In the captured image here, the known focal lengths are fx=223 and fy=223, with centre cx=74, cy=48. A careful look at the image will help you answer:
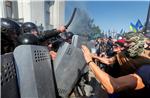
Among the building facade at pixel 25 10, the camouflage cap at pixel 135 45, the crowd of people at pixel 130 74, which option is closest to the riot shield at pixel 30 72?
the crowd of people at pixel 130 74

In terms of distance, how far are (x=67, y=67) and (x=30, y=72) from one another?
69 cm

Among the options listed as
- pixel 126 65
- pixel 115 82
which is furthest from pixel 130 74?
pixel 126 65

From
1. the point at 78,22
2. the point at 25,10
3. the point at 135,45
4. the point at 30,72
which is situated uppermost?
the point at 25,10

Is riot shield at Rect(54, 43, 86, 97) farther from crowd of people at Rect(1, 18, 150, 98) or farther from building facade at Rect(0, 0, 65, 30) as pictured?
building facade at Rect(0, 0, 65, 30)

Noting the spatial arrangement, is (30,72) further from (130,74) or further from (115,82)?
(130,74)

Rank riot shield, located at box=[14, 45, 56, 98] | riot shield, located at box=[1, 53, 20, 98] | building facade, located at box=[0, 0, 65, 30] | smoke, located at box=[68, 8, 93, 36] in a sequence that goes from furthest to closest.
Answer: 1. building facade, located at box=[0, 0, 65, 30]
2. smoke, located at box=[68, 8, 93, 36]
3. riot shield, located at box=[14, 45, 56, 98]
4. riot shield, located at box=[1, 53, 20, 98]

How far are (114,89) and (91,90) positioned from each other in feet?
10.1

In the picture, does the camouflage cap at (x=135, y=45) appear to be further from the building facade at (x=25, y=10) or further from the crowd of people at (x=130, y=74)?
the building facade at (x=25, y=10)

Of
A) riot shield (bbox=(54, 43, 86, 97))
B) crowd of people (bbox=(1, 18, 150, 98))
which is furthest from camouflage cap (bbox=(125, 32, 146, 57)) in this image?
riot shield (bbox=(54, 43, 86, 97))

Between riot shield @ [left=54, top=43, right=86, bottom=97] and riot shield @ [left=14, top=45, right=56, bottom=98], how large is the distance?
0.37 metres

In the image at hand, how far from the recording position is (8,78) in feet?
5.52

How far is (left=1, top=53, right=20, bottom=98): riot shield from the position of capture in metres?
1.60

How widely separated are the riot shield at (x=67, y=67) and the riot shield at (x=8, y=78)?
0.72 metres

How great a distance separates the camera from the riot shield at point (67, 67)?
2543mm
